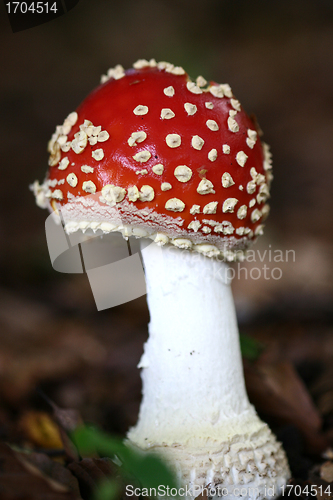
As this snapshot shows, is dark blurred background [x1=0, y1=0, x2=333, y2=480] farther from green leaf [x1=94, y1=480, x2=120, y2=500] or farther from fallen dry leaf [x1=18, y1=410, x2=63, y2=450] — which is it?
green leaf [x1=94, y1=480, x2=120, y2=500]

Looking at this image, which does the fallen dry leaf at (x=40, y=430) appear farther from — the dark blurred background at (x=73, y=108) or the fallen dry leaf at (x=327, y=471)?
the fallen dry leaf at (x=327, y=471)

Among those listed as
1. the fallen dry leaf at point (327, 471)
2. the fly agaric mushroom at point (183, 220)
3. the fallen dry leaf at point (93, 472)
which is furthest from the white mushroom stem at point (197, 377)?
the fallen dry leaf at point (93, 472)

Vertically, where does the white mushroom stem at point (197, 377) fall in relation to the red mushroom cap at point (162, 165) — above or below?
below

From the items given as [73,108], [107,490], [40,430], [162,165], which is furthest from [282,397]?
[73,108]

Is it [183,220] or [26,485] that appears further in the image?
[183,220]

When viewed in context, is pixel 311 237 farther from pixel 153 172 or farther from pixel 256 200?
pixel 153 172

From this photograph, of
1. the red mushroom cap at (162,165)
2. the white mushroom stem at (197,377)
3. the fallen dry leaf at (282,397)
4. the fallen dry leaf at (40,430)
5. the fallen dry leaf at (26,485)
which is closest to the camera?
the fallen dry leaf at (26,485)

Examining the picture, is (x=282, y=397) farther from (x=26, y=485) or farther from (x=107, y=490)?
(x=26, y=485)
